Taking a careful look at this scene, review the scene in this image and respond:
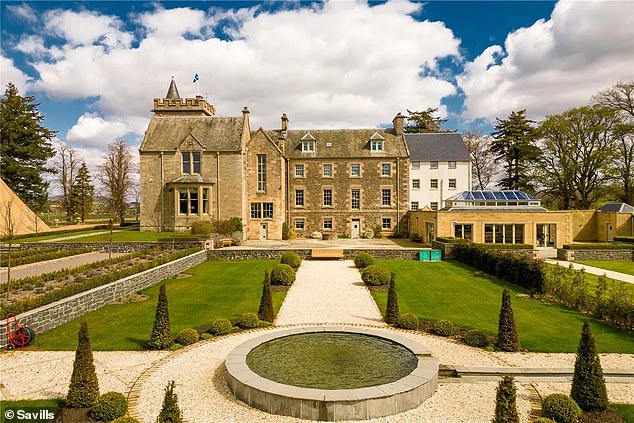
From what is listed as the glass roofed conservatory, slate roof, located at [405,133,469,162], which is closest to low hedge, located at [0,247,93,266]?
the glass roofed conservatory

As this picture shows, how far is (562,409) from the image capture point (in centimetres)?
808

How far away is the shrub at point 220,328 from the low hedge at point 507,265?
14.2 m

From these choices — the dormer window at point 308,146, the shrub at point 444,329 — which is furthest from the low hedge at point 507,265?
the dormer window at point 308,146

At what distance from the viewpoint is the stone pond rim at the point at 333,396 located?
8273 mm

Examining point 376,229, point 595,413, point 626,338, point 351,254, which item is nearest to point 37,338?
point 595,413

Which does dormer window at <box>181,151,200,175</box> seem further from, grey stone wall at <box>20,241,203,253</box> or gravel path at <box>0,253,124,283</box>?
gravel path at <box>0,253,124,283</box>

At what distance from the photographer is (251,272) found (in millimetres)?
24875

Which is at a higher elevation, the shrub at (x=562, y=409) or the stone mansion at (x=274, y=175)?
the stone mansion at (x=274, y=175)

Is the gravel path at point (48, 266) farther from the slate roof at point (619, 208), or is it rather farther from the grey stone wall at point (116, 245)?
the slate roof at point (619, 208)

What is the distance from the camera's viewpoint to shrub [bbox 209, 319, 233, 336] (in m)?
13.9

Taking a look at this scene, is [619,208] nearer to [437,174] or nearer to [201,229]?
[437,174]

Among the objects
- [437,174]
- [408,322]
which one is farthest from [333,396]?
[437,174]

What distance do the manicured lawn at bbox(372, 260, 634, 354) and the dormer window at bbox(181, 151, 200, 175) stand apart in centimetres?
2519

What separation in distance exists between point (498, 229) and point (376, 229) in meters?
13.8
